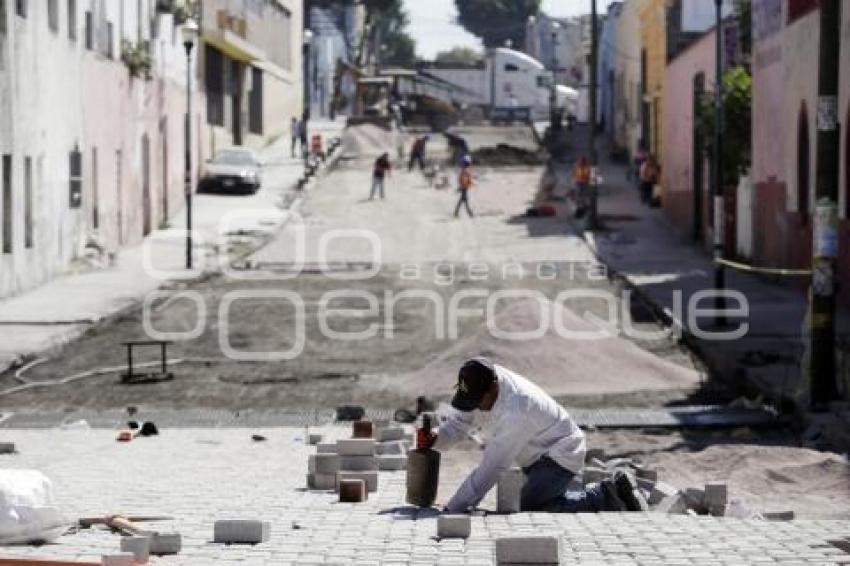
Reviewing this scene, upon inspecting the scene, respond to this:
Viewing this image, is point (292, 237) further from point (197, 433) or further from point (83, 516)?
point (83, 516)

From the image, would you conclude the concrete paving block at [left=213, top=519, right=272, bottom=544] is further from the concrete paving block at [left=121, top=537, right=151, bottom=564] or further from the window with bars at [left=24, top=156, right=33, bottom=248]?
the window with bars at [left=24, top=156, right=33, bottom=248]

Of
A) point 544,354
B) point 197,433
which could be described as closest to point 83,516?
point 197,433

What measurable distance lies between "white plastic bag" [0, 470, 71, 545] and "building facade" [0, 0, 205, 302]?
2084cm

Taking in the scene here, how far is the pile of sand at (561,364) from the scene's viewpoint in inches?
787

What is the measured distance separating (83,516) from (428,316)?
17.3 m

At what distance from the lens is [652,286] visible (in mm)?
33281

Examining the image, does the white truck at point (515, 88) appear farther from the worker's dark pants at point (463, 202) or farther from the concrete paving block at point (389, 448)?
the concrete paving block at point (389, 448)

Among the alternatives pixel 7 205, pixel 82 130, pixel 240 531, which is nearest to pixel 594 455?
pixel 240 531

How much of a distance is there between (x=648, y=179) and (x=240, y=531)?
146 feet

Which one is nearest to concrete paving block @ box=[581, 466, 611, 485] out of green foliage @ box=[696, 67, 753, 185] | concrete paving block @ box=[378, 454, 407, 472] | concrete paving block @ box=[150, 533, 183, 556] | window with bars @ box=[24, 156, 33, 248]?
concrete paving block @ box=[378, 454, 407, 472]

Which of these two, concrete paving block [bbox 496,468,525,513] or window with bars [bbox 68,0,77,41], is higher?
window with bars [bbox 68,0,77,41]

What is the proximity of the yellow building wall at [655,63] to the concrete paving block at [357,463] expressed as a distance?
133 feet

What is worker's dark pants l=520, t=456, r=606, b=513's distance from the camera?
11406 millimetres

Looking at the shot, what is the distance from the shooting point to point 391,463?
13.8 meters
